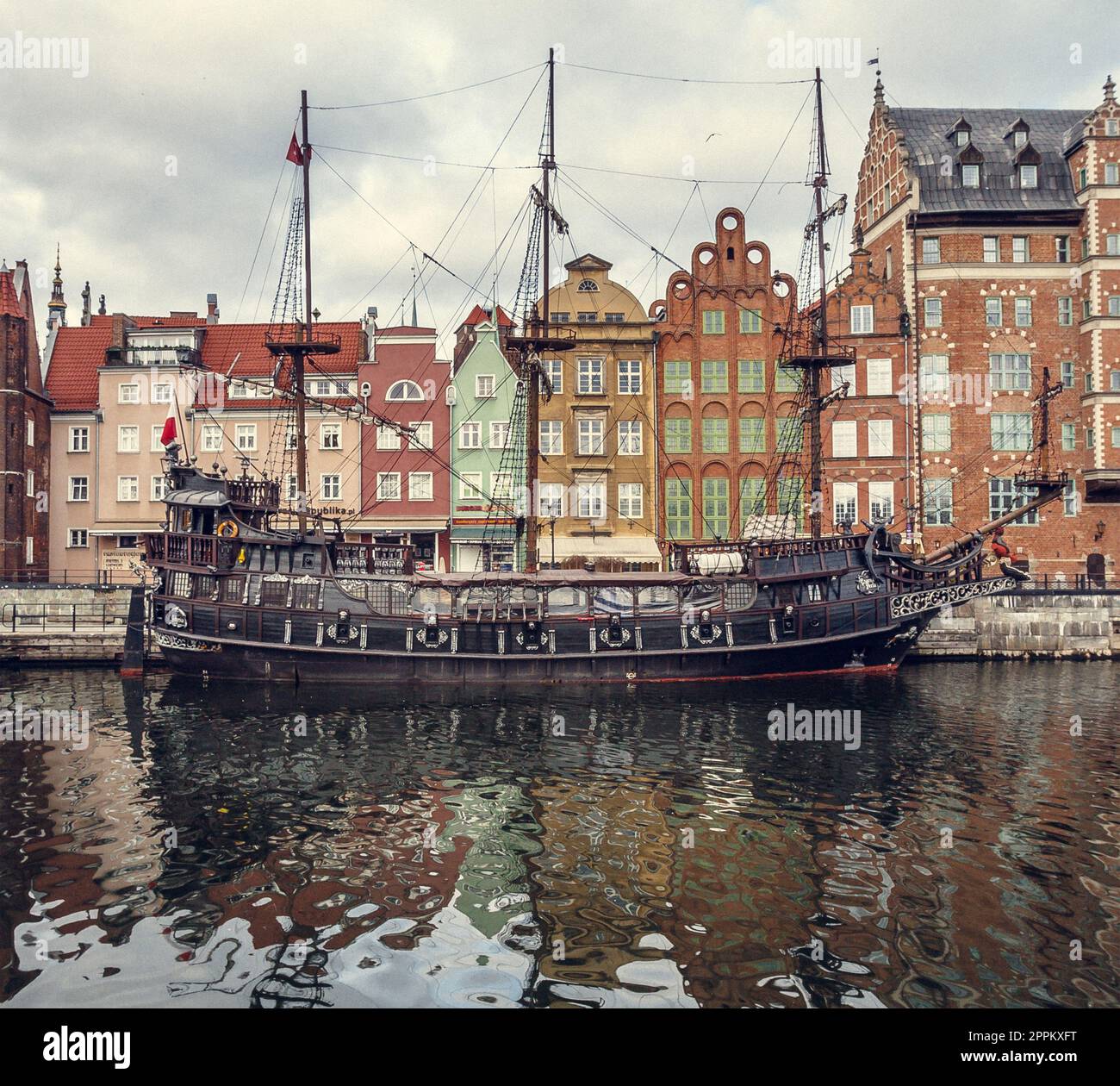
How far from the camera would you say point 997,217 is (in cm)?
4947

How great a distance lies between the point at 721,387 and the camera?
49969 mm

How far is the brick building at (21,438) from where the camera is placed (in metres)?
47.9

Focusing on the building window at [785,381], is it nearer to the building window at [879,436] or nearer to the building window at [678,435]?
the building window at [879,436]

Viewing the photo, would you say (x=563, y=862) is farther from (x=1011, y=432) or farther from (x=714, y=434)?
(x=1011, y=432)

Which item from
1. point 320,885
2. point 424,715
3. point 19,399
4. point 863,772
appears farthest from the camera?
point 19,399

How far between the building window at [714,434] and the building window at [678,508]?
247 cm

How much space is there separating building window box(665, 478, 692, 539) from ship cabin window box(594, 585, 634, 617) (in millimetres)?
15849

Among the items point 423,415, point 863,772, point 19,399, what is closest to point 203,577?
point 423,415

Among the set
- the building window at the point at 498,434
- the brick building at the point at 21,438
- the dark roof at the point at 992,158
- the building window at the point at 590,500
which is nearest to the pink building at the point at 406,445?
the building window at the point at 498,434

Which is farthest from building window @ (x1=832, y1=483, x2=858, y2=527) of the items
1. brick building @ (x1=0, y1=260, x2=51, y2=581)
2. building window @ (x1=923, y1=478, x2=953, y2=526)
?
brick building @ (x1=0, y1=260, x2=51, y2=581)

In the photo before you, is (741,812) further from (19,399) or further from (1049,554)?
(19,399)

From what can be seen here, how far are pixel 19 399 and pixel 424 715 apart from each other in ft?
120

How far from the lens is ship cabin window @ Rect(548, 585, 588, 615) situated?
3425cm

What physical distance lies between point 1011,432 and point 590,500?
83.1 ft
